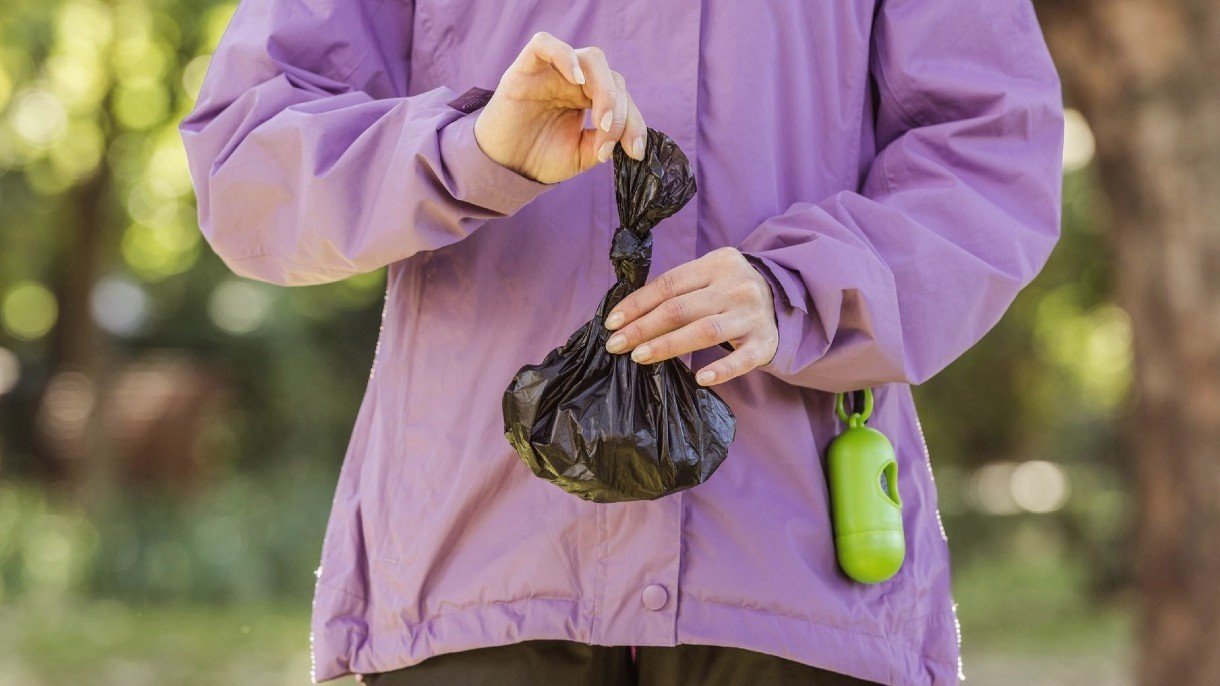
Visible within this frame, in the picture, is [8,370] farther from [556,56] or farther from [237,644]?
[556,56]

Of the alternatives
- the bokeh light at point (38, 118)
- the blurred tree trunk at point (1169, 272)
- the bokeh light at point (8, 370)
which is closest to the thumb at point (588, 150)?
the blurred tree trunk at point (1169, 272)

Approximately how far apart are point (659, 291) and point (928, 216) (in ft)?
1.49

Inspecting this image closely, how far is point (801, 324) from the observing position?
1.63 m

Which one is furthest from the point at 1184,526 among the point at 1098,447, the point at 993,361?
the point at 1098,447

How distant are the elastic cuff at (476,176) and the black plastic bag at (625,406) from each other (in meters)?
0.12

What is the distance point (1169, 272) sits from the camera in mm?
5340

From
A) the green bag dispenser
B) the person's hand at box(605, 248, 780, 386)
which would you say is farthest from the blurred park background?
the person's hand at box(605, 248, 780, 386)

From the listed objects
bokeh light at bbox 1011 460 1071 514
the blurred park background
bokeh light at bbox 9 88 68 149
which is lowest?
bokeh light at bbox 1011 460 1071 514

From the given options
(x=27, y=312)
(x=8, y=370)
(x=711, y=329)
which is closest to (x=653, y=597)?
(x=711, y=329)

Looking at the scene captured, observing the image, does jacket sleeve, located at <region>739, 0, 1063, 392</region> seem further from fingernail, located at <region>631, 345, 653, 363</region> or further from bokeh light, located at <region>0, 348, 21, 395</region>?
bokeh light, located at <region>0, 348, 21, 395</region>

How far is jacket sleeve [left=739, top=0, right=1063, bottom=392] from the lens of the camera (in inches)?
65.4

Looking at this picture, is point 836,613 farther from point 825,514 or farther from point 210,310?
point 210,310

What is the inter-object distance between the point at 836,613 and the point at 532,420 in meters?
0.46

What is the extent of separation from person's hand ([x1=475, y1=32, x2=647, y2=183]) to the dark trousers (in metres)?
0.60
